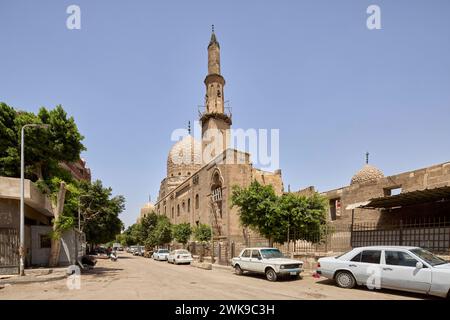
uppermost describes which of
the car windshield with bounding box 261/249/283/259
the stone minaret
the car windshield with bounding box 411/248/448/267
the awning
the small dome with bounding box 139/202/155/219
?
the stone minaret

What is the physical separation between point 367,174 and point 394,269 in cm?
2283

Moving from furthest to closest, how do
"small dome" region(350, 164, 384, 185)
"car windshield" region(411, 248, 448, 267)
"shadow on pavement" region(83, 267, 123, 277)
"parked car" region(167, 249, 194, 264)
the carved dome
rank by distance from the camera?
the carved dome, "small dome" region(350, 164, 384, 185), "parked car" region(167, 249, 194, 264), "shadow on pavement" region(83, 267, 123, 277), "car windshield" region(411, 248, 448, 267)

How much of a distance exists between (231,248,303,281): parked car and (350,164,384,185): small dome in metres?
18.8

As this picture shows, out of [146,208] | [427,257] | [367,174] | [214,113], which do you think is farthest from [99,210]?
[146,208]

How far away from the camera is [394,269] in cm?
966

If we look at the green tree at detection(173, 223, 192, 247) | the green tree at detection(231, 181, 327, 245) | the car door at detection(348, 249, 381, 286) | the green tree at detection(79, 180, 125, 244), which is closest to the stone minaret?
the green tree at detection(173, 223, 192, 247)

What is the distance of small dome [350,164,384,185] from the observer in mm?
30519

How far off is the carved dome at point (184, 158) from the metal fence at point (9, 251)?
168 ft

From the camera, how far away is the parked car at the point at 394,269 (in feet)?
28.7

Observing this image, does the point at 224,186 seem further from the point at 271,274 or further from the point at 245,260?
the point at 271,274

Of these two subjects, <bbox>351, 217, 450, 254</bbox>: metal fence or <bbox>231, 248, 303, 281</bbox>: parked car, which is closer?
<bbox>351, 217, 450, 254</bbox>: metal fence

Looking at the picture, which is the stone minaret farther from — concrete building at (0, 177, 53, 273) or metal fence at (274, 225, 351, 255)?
concrete building at (0, 177, 53, 273)

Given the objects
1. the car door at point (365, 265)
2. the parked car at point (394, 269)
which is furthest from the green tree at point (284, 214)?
the car door at point (365, 265)
